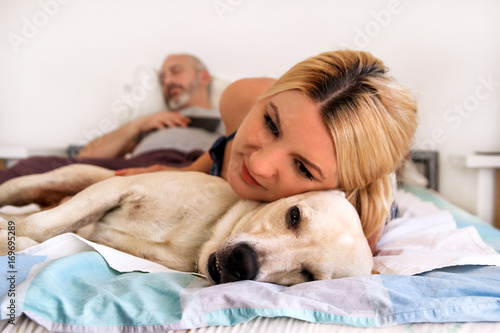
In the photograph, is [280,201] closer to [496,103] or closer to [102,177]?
[102,177]

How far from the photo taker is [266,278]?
4.17ft

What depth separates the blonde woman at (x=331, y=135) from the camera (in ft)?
4.91

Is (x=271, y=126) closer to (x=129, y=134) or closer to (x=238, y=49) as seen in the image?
(x=129, y=134)

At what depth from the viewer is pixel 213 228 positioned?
1.61 meters

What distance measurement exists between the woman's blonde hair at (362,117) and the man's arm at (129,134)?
250 centimetres

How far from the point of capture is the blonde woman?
1497mm

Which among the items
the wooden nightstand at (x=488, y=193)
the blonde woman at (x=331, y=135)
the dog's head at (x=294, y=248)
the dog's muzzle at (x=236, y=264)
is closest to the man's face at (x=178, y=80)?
the blonde woman at (x=331, y=135)

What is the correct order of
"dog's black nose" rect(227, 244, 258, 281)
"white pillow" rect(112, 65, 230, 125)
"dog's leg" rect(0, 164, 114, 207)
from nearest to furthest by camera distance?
1. "dog's black nose" rect(227, 244, 258, 281)
2. "dog's leg" rect(0, 164, 114, 207)
3. "white pillow" rect(112, 65, 230, 125)

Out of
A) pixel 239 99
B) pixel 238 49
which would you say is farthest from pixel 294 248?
pixel 238 49

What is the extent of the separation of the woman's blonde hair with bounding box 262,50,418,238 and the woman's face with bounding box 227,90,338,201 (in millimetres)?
42

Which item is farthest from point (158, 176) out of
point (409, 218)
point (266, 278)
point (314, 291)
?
point (409, 218)

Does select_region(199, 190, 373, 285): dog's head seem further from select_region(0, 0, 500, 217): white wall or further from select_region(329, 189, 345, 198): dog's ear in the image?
select_region(0, 0, 500, 217): white wall

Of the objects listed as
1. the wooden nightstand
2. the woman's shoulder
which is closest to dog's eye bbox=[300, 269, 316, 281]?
the woman's shoulder

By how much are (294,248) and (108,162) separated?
2162mm
